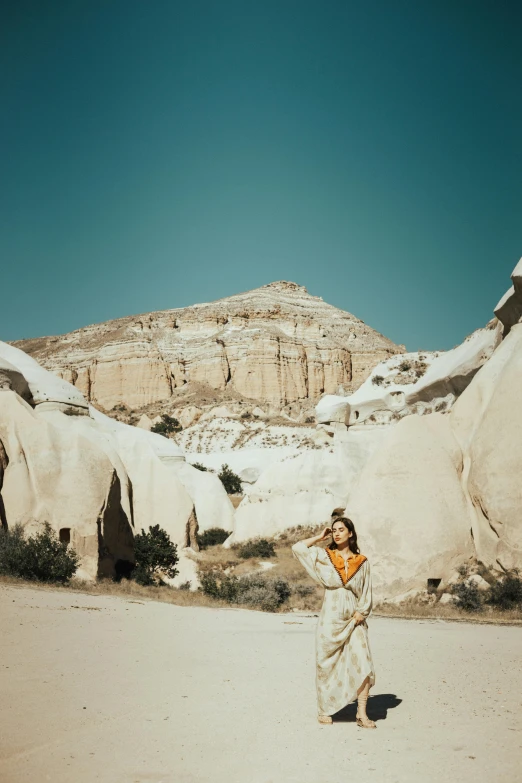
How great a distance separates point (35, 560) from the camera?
13523mm

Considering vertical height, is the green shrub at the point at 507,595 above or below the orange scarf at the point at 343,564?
below

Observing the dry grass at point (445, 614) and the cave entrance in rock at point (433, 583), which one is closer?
the dry grass at point (445, 614)

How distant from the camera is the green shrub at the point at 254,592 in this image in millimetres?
13930

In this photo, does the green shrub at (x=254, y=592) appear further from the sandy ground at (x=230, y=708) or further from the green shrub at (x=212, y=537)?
the green shrub at (x=212, y=537)

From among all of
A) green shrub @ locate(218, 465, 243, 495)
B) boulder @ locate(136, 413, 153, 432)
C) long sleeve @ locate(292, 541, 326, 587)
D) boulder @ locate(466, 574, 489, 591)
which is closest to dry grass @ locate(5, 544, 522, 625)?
boulder @ locate(466, 574, 489, 591)

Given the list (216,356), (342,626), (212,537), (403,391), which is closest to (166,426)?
(216,356)

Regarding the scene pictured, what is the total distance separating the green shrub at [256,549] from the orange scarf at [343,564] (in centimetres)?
2358

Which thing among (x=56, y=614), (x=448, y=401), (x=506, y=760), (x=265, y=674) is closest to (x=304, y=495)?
(x=448, y=401)

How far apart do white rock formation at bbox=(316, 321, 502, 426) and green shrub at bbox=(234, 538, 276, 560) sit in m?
8.68

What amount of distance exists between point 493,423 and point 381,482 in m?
2.63

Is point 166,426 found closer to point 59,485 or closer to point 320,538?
point 59,485

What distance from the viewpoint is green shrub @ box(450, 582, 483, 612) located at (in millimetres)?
11641

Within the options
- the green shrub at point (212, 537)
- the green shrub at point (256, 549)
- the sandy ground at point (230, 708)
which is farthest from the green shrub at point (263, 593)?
the green shrub at point (212, 537)

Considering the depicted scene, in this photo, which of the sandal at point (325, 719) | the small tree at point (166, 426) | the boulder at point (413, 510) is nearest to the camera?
the sandal at point (325, 719)
